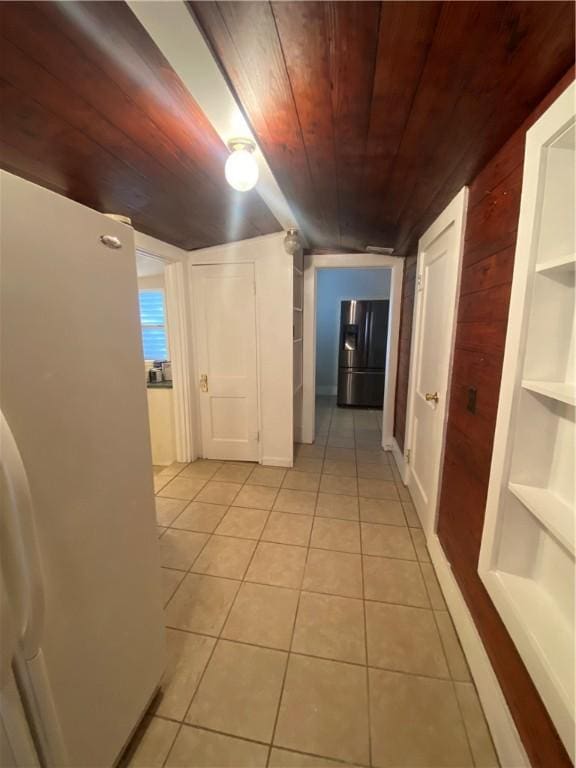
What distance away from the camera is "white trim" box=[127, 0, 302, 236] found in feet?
2.38

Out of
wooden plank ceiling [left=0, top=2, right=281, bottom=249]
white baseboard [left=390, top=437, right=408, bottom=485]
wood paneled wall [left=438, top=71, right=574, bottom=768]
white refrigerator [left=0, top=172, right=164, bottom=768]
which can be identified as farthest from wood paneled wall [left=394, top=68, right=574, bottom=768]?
white refrigerator [left=0, top=172, right=164, bottom=768]

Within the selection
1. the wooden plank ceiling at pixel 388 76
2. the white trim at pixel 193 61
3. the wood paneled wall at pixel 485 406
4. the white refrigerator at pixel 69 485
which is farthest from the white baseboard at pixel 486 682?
the white trim at pixel 193 61

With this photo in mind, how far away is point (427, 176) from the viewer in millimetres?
1450

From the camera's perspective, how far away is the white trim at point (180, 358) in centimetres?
280

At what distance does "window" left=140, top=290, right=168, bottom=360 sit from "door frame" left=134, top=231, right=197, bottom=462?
87cm

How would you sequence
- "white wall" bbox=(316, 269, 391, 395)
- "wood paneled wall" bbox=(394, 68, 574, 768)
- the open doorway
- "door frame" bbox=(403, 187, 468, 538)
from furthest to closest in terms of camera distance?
"white wall" bbox=(316, 269, 391, 395) < the open doorway < "door frame" bbox=(403, 187, 468, 538) < "wood paneled wall" bbox=(394, 68, 574, 768)

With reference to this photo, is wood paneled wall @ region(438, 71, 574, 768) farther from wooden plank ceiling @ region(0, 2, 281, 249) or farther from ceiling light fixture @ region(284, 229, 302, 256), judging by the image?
ceiling light fixture @ region(284, 229, 302, 256)

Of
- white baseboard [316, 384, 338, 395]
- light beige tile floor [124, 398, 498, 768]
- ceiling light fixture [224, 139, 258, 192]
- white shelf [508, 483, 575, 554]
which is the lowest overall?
light beige tile floor [124, 398, 498, 768]

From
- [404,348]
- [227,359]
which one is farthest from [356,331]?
[227,359]

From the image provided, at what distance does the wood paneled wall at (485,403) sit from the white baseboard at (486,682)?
4 centimetres

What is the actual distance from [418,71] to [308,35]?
0.98 ft

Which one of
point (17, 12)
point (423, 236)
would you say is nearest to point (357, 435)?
point (423, 236)

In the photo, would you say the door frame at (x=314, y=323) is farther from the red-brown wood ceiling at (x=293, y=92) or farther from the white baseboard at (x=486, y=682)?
the white baseboard at (x=486, y=682)

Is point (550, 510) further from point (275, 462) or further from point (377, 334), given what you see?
point (377, 334)
